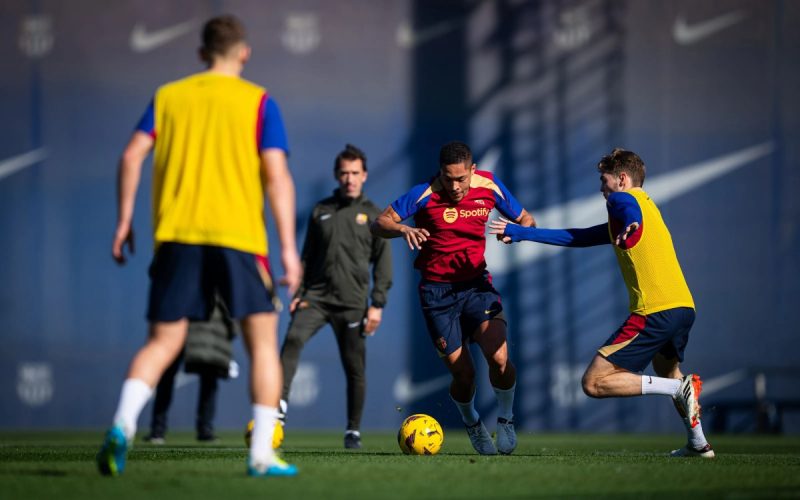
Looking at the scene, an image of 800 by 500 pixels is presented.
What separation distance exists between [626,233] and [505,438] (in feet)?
4.81

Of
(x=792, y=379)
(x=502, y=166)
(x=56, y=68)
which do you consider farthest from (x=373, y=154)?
(x=792, y=379)

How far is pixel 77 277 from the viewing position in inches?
496

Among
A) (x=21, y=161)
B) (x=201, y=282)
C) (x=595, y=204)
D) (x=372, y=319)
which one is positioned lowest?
(x=372, y=319)

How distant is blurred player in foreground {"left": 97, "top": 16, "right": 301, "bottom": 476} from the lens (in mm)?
4469

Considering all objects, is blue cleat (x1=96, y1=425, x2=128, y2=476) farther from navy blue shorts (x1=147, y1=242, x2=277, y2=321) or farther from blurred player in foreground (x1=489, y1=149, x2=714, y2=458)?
blurred player in foreground (x1=489, y1=149, x2=714, y2=458)

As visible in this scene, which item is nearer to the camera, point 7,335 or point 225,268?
point 225,268

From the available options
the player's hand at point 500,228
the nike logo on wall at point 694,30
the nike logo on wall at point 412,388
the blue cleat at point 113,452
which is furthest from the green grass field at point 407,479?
the nike logo on wall at point 694,30

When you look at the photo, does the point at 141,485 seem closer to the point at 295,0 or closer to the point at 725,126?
the point at 295,0

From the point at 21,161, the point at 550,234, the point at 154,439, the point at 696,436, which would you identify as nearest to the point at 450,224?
the point at 550,234

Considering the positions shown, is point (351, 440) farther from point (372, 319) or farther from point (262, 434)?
point (262, 434)

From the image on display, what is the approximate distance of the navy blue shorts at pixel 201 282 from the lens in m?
4.46

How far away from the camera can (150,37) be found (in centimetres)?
1277

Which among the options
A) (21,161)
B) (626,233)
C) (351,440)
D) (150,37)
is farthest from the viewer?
(150,37)

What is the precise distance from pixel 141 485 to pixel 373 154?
913cm
